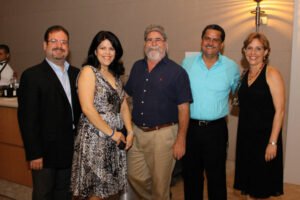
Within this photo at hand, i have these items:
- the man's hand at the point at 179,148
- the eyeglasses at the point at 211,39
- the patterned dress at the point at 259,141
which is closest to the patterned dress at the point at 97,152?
the man's hand at the point at 179,148

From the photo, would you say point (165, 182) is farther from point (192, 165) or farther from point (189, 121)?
point (189, 121)

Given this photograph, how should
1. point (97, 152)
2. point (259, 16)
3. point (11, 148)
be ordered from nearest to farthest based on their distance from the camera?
point (97, 152) → point (11, 148) → point (259, 16)

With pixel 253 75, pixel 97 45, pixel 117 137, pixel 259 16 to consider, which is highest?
pixel 259 16

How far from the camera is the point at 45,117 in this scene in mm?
2195

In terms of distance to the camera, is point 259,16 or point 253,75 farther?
point 259,16

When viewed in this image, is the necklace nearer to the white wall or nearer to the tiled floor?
the white wall

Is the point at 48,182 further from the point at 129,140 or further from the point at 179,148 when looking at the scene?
the point at 179,148

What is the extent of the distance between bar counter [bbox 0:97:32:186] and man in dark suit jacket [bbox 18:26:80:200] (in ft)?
3.59

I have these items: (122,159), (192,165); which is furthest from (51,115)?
(192,165)

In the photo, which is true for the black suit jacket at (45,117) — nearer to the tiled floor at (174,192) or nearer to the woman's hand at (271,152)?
the tiled floor at (174,192)

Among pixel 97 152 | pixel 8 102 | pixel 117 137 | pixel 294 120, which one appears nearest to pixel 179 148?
pixel 117 137

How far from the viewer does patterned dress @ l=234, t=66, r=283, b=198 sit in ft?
7.37

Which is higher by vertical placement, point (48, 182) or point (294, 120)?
point (294, 120)

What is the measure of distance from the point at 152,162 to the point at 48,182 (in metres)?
0.77
